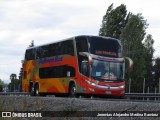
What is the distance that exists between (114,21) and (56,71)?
4933cm

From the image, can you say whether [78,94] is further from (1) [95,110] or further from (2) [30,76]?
(1) [95,110]

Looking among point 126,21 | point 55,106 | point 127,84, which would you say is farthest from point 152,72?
point 55,106

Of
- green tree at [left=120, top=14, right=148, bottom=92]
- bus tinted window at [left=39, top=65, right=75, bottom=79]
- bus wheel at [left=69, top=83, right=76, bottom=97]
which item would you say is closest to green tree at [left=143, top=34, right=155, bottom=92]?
green tree at [left=120, top=14, right=148, bottom=92]

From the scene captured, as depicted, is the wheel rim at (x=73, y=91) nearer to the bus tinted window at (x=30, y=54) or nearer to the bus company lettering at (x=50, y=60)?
the bus company lettering at (x=50, y=60)

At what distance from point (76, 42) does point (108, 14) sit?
51.7 meters

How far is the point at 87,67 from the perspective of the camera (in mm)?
23812

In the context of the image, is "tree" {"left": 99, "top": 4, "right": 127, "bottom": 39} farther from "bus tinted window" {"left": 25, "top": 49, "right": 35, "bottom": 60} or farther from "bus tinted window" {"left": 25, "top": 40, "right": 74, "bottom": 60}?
"bus tinted window" {"left": 25, "top": 40, "right": 74, "bottom": 60}

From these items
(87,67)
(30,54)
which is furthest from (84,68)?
(30,54)

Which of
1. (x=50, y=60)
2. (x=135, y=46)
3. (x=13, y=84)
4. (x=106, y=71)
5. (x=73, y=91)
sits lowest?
(x=73, y=91)

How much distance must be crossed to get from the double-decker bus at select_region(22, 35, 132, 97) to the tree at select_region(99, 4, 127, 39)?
152ft

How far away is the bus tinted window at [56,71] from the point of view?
25256mm

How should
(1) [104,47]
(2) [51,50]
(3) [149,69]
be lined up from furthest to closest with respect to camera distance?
(3) [149,69], (2) [51,50], (1) [104,47]

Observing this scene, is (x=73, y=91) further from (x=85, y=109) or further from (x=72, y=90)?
(x=85, y=109)

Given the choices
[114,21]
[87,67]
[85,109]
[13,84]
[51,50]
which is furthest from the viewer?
[13,84]
